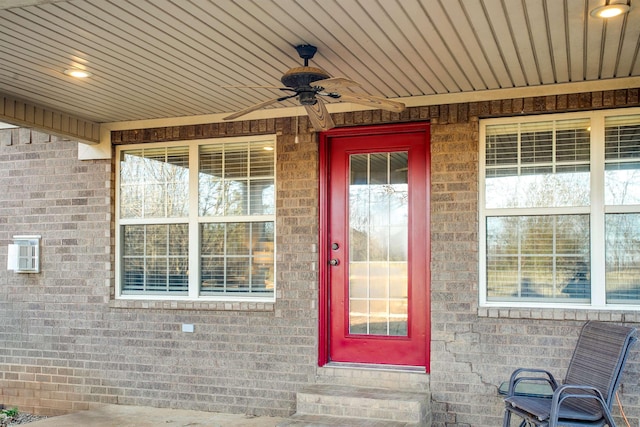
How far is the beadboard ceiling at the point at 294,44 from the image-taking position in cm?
344

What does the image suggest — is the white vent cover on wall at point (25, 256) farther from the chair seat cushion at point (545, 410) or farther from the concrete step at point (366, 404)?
the chair seat cushion at point (545, 410)

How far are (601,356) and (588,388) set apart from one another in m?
0.50

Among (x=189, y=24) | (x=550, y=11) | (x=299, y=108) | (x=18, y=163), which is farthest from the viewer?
(x=18, y=163)

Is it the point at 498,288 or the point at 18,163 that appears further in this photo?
the point at 18,163

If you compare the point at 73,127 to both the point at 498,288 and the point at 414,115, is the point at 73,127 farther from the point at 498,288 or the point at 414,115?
the point at 498,288

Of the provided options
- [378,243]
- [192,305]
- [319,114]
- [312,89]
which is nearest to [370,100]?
[312,89]

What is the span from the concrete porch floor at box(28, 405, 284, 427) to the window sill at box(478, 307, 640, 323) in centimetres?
205

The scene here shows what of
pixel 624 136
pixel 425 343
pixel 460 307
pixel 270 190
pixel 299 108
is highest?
pixel 299 108

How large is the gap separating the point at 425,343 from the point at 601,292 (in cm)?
141

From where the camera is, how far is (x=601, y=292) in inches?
186

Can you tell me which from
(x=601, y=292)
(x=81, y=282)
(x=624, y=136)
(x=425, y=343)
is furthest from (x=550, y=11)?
(x=81, y=282)

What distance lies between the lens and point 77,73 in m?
4.59

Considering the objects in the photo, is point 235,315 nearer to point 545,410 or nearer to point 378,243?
point 378,243

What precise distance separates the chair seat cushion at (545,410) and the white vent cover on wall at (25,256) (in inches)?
188
